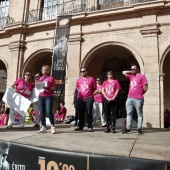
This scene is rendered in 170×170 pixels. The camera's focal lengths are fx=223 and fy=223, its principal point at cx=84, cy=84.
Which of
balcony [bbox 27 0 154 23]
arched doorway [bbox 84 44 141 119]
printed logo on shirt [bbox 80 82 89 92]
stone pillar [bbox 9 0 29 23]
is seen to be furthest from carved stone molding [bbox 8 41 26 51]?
printed logo on shirt [bbox 80 82 89 92]

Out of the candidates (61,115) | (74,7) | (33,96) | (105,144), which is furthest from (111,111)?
(74,7)

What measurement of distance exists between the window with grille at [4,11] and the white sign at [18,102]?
1004 centimetres

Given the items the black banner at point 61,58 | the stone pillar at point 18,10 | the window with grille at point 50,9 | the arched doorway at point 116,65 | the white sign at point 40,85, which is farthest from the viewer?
the stone pillar at point 18,10

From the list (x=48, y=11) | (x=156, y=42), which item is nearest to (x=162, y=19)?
(x=156, y=42)

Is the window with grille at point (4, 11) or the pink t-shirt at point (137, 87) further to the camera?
the window with grille at point (4, 11)

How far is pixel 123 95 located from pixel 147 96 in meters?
3.66

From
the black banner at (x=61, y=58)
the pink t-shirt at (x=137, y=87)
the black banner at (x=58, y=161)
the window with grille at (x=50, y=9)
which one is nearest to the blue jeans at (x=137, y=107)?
the pink t-shirt at (x=137, y=87)

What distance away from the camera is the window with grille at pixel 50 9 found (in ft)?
44.2

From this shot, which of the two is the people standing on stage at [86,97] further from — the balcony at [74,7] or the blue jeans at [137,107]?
the balcony at [74,7]

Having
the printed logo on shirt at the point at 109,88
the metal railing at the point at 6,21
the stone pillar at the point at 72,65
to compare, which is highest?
the metal railing at the point at 6,21

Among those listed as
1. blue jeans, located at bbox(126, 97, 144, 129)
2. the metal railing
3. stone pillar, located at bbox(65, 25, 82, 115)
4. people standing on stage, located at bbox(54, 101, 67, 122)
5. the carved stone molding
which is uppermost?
the metal railing

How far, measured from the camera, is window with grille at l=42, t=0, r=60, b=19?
13.5 m

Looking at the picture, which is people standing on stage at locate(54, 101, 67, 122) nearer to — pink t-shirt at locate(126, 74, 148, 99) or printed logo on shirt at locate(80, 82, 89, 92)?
printed logo on shirt at locate(80, 82, 89, 92)

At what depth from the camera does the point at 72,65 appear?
Result: 467 inches
